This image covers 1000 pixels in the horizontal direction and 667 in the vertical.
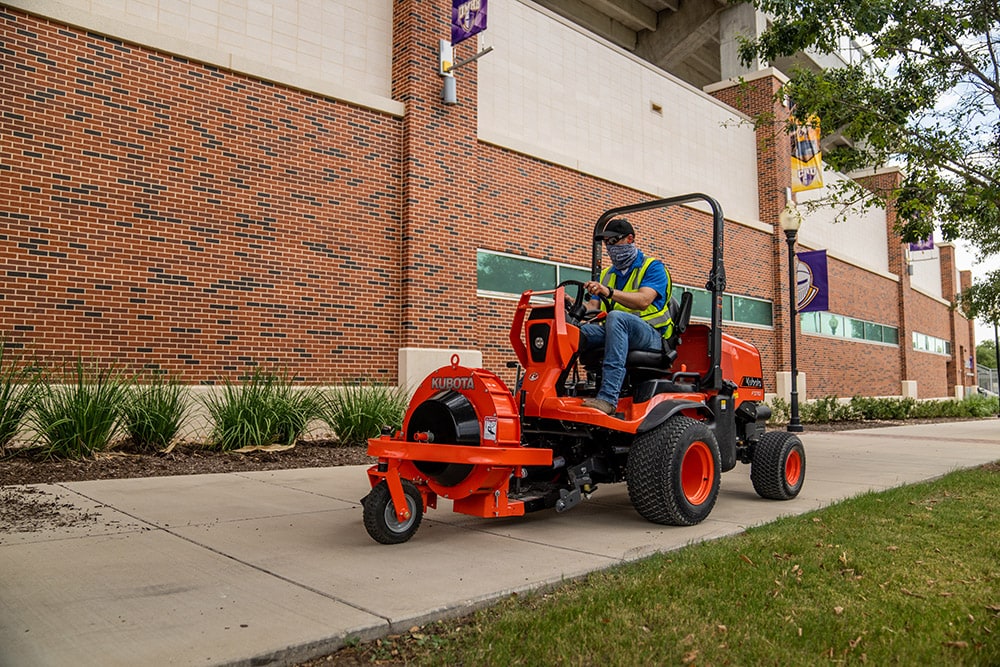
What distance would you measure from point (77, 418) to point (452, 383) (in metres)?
4.82

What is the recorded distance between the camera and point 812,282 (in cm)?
1897

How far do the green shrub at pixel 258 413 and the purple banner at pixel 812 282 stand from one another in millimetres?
13258

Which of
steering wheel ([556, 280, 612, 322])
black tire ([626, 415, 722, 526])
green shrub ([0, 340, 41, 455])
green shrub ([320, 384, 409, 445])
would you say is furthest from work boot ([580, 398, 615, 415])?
green shrub ([0, 340, 41, 455])

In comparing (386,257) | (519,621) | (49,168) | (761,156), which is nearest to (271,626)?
(519,621)

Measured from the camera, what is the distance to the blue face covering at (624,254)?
227 inches

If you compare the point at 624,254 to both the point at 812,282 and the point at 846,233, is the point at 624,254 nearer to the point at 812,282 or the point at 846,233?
the point at 812,282

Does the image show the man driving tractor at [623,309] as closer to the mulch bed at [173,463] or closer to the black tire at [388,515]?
the black tire at [388,515]

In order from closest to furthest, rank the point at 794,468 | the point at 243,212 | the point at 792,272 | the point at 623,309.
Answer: the point at 623,309 → the point at 794,468 → the point at 243,212 → the point at 792,272

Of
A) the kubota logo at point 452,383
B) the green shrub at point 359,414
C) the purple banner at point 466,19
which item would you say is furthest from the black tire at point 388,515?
the purple banner at point 466,19

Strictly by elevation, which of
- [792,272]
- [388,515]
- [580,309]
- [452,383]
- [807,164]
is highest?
[807,164]

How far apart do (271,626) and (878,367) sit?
29431 mm

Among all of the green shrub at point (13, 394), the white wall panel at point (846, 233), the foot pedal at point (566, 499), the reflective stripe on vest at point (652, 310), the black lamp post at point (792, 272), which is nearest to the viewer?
the foot pedal at point (566, 499)

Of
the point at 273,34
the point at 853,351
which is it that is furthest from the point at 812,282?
the point at 273,34

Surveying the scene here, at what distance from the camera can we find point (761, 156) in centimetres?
2170
